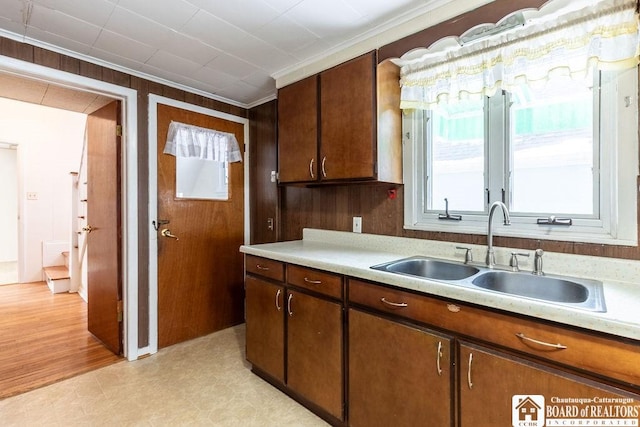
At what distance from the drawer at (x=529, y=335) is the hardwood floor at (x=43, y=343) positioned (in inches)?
94.9

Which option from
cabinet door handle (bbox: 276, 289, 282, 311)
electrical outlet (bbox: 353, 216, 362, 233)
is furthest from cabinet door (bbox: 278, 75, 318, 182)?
cabinet door handle (bbox: 276, 289, 282, 311)

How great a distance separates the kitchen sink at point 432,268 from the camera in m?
1.61

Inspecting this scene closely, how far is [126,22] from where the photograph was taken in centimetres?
178

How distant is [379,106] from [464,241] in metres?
0.94

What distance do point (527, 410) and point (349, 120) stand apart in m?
1.64

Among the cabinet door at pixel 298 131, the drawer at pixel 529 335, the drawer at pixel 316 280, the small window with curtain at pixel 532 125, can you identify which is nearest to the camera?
the drawer at pixel 529 335

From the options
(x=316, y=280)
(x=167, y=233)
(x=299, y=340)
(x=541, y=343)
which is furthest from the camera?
(x=167, y=233)

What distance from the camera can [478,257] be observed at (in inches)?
66.3

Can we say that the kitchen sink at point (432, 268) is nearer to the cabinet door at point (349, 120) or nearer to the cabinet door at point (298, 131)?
the cabinet door at point (349, 120)

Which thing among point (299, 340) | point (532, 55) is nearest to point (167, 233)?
point (299, 340)

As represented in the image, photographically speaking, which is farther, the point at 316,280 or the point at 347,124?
the point at 347,124

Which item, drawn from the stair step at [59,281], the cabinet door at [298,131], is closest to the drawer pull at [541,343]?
the cabinet door at [298,131]

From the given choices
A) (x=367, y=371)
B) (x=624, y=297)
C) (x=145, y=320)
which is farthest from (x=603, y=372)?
(x=145, y=320)

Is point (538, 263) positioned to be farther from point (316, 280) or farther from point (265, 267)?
point (265, 267)
